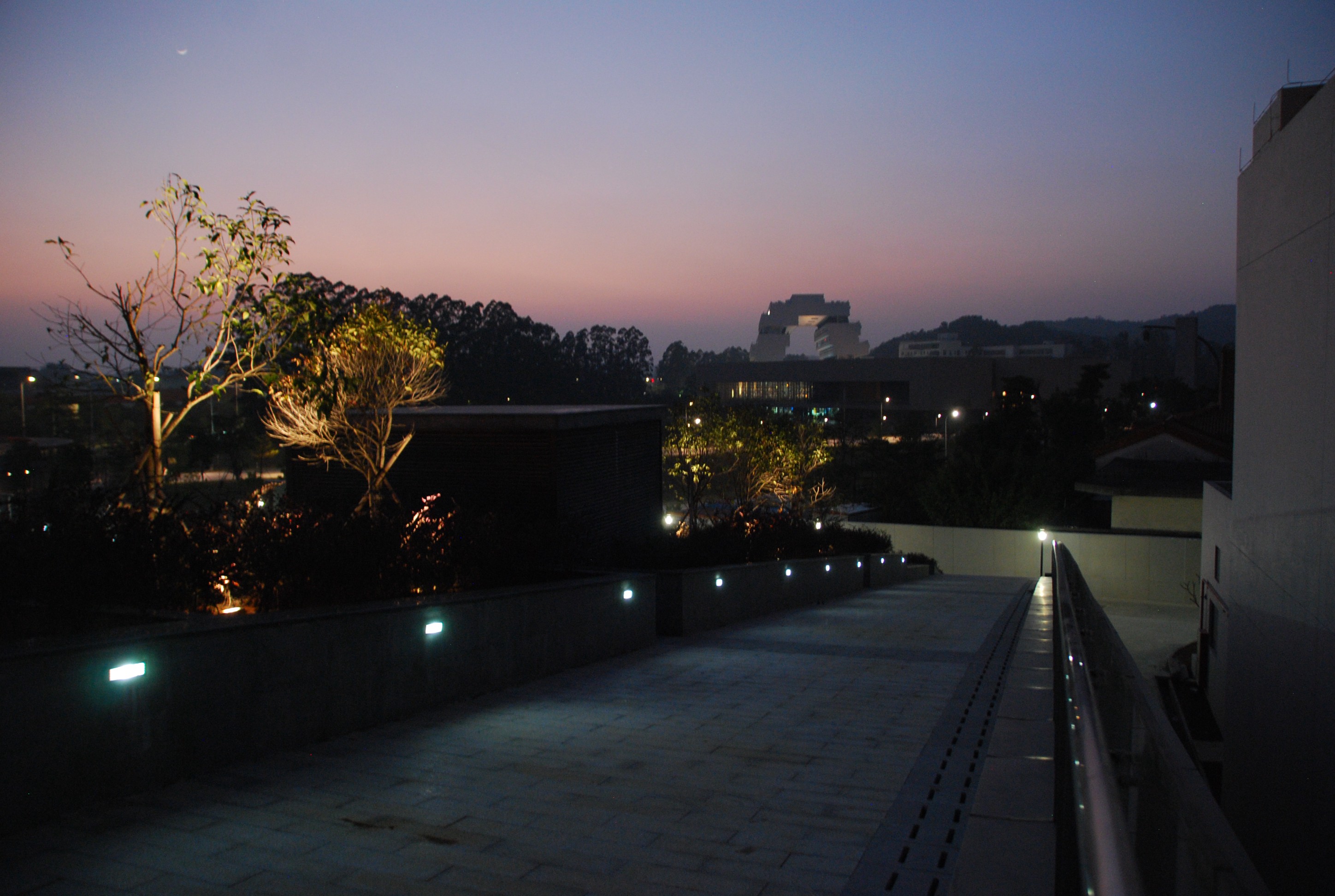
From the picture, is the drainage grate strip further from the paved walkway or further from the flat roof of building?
the flat roof of building

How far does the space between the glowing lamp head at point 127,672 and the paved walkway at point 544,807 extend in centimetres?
63

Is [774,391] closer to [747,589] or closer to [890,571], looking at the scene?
[890,571]

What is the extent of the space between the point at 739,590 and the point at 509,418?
4136mm

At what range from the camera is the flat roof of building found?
12.4 meters

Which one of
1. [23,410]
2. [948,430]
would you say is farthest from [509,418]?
[948,430]

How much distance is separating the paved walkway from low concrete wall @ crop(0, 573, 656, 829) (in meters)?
0.16

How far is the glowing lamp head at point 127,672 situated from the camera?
4789mm

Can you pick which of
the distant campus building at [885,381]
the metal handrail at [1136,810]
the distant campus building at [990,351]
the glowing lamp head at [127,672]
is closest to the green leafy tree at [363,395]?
the glowing lamp head at [127,672]

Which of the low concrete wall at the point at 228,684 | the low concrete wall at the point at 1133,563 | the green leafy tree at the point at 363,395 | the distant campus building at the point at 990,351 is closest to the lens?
the low concrete wall at the point at 228,684

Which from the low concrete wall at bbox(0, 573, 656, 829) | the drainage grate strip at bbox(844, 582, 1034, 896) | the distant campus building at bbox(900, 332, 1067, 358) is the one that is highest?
the distant campus building at bbox(900, 332, 1067, 358)

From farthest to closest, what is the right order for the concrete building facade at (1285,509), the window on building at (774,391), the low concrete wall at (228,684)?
the window on building at (774,391) < the concrete building facade at (1285,509) < the low concrete wall at (228,684)

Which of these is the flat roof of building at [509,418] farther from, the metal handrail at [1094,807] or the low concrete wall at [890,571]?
the metal handrail at [1094,807]

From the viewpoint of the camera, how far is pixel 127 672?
485 cm

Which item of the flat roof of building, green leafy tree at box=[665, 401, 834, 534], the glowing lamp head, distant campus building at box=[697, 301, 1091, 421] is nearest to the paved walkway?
the glowing lamp head
